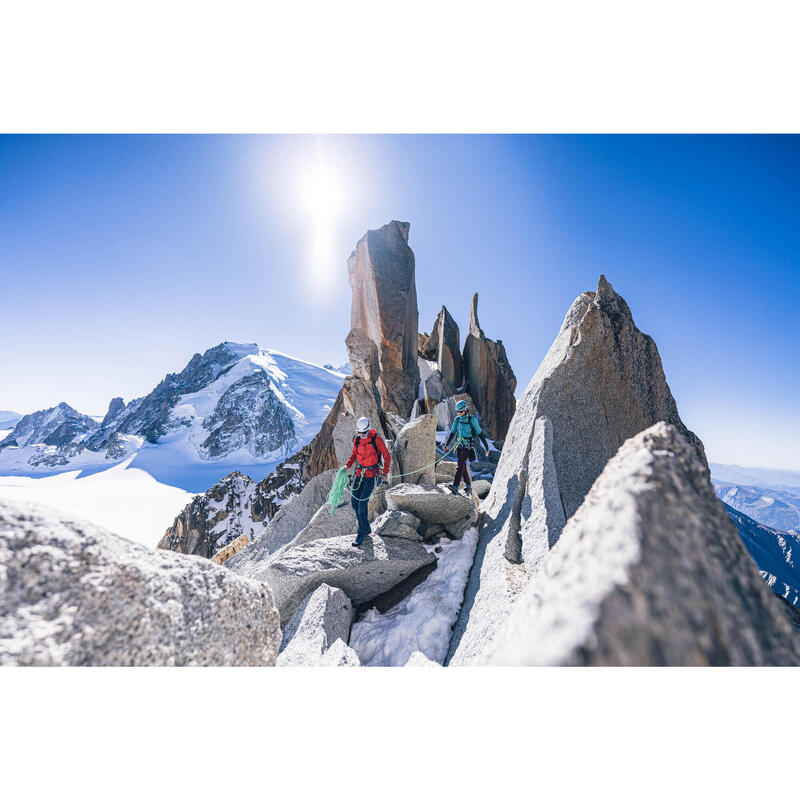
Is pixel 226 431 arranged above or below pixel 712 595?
below

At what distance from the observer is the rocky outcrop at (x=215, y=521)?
20.5 meters

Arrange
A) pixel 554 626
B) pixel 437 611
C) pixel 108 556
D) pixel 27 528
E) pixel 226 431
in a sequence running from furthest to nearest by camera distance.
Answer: pixel 226 431
pixel 437 611
pixel 108 556
pixel 27 528
pixel 554 626

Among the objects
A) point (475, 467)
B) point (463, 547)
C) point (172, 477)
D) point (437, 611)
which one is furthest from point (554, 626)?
point (172, 477)

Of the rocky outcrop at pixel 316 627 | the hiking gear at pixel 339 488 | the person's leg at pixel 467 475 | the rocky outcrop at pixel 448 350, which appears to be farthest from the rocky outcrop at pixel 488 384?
the rocky outcrop at pixel 316 627

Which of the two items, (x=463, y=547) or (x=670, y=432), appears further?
(x=463, y=547)

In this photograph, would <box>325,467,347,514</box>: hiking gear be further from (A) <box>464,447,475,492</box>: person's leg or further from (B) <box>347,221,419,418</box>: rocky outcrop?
(B) <box>347,221,419,418</box>: rocky outcrop

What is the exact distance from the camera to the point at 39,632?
149 cm

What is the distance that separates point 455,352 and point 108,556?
25936 millimetres

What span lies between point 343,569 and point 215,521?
2007 cm

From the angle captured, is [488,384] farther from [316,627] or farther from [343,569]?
[316,627]

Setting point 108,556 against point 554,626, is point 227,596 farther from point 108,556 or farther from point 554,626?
point 554,626

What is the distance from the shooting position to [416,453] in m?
8.61

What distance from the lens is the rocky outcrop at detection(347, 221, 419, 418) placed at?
2347 cm

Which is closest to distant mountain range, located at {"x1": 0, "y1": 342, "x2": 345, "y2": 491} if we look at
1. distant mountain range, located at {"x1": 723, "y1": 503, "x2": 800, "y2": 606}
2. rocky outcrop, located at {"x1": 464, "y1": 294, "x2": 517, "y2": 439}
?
rocky outcrop, located at {"x1": 464, "y1": 294, "x2": 517, "y2": 439}
